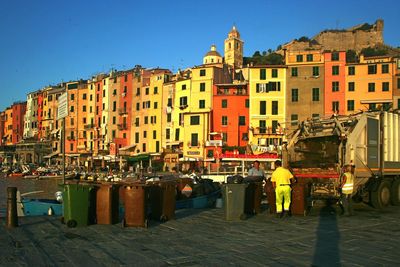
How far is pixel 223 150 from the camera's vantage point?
6781 centimetres

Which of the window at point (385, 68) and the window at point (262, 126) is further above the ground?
the window at point (385, 68)

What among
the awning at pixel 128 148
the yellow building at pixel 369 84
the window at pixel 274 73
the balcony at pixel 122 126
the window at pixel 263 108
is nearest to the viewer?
the yellow building at pixel 369 84

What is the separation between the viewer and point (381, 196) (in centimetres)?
1703

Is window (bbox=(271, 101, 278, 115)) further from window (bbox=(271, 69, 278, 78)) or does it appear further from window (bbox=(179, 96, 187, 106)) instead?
window (bbox=(179, 96, 187, 106))

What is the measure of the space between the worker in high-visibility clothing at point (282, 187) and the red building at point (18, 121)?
129 metres

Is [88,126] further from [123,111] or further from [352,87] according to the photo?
[352,87]

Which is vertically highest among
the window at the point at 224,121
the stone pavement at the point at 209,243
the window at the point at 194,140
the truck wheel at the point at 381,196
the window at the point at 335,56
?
the window at the point at 335,56

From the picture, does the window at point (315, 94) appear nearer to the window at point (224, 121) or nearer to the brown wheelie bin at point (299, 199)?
the window at point (224, 121)

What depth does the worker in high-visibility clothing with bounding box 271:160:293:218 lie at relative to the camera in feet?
44.4

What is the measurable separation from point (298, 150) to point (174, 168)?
56.2 metres

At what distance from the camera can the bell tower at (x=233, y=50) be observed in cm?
15362

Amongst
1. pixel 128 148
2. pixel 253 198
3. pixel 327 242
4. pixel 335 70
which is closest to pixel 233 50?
pixel 128 148

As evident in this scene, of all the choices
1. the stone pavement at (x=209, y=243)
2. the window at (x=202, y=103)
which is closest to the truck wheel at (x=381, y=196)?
the stone pavement at (x=209, y=243)

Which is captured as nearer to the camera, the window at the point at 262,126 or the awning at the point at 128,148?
the window at the point at 262,126
